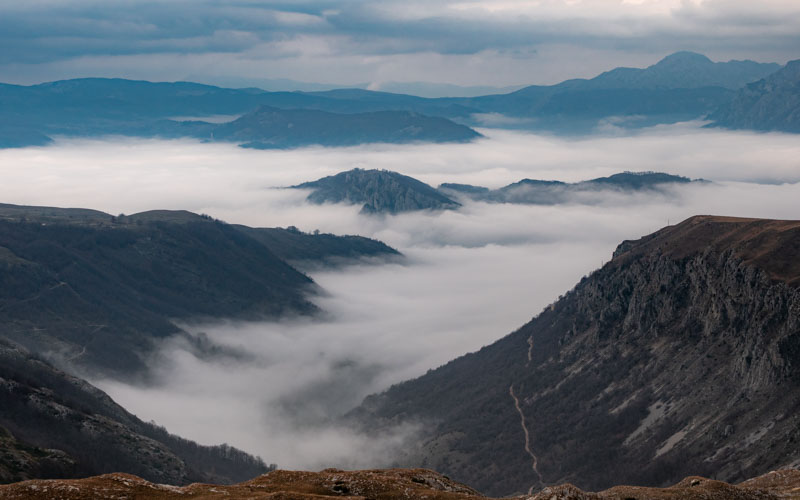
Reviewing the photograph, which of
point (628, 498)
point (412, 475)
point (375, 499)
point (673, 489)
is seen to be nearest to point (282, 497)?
point (375, 499)

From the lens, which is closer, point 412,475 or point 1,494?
point 1,494

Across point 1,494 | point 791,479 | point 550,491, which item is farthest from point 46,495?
point 791,479

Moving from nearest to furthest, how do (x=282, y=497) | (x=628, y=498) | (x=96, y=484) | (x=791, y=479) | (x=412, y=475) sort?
1. (x=282, y=497)
2. (x=96, y=484)
3. (x=628, y=498)
4. (x=412, y=475)
5. (x=791, y=479)

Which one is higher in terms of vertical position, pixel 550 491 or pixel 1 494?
pixel 1 494

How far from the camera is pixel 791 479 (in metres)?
145

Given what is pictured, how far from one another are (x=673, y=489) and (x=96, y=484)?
80.6 m

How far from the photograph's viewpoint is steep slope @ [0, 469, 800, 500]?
107894mm

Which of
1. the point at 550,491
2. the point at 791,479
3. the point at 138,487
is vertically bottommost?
the point at 791,479

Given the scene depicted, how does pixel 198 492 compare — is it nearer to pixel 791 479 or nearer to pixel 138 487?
pixel 138 487

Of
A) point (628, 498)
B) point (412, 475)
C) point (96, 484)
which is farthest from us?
point (412, 475)

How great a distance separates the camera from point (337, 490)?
11750cm

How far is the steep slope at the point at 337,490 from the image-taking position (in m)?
108

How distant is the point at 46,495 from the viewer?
4176 inches

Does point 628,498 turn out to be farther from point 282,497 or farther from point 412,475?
point 282,497
